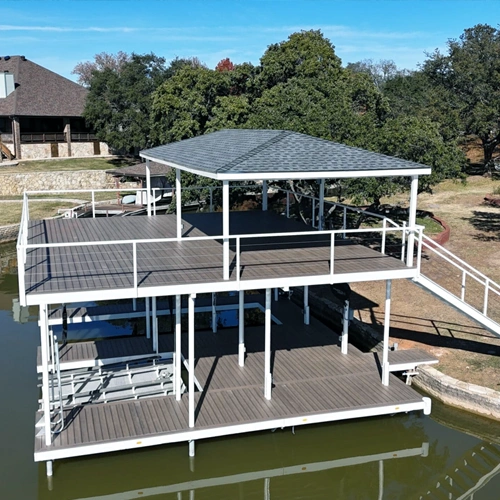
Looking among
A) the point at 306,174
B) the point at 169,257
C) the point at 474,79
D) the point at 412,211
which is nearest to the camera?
the point at 306,174

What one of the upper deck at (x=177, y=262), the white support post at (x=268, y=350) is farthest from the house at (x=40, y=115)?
the white support post at (x=268, y=350)

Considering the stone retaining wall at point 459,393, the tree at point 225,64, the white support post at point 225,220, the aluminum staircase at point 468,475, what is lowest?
the aluminum staircase at point 468,475

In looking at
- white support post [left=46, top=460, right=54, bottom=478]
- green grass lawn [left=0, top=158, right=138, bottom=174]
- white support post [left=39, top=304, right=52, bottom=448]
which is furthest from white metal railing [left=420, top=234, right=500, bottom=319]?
green grass lawn [left=0, top=158, right=138, bottom=174]

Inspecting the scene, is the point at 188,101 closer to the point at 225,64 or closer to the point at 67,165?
the point at 67,165

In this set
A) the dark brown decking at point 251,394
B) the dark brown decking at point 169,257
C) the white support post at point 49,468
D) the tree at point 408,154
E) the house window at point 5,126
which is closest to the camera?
the white support post at point 49,468

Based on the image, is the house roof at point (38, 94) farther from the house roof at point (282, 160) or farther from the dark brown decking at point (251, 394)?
the dark brown decking at point (251, 394)

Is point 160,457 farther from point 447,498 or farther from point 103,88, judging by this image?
point 103,88

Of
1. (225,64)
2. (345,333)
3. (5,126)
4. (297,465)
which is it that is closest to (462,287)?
(345,333)
